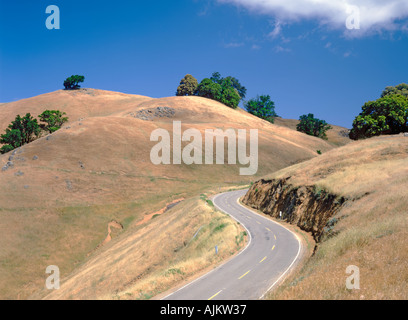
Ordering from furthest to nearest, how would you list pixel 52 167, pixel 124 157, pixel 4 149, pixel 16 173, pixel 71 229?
pixel 4 149 < pixel 124 157 < pixel 52 167 < pixel 16 173 < pixel 71 229

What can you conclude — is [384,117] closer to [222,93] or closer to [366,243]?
[366,243]

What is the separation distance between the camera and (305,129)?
487ft

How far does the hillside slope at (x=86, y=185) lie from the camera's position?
146ft

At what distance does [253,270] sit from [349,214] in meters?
7.91

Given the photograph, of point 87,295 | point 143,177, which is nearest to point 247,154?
point 143,177

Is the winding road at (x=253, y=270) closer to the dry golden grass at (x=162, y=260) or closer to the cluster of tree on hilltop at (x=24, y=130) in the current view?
the dry golden grass at (x=162, y=260)

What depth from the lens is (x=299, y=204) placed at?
34.8 metres

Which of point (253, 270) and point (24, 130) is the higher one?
point (24, 130)

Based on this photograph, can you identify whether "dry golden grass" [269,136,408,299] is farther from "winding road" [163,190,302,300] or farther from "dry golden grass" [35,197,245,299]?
"dry golden grass" [35,197,245,299]

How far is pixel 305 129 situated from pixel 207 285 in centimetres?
14017

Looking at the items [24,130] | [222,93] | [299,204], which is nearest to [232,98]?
[222,93]

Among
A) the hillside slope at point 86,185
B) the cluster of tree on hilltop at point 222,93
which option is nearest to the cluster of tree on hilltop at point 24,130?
the hillside slope at point 86,185

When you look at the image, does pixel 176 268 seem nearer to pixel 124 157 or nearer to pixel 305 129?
pixel 124 157

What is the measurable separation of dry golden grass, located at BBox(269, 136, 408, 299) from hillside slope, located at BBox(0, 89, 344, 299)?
18581mm
